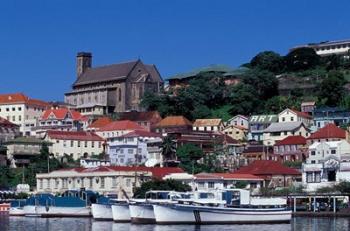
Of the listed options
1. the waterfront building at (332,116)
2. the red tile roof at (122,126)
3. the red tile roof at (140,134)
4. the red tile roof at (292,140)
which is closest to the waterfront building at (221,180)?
the red tile roof at (292,140)

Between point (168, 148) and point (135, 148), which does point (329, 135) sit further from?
point (135, 148)

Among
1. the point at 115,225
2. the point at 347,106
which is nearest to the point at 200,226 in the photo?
the point at 115,225

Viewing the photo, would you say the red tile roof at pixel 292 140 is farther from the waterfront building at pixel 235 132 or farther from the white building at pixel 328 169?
the waterfront building at pixel 235 132

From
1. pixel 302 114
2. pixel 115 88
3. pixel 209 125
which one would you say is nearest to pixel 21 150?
pixel 209 125

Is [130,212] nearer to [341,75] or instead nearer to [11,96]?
[341,75]

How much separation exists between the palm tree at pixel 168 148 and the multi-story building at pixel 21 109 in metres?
35.3

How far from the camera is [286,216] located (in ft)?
215

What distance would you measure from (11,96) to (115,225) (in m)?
81.7

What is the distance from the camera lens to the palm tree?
104 meters

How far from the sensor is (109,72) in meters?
150

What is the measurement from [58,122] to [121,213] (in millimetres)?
63900

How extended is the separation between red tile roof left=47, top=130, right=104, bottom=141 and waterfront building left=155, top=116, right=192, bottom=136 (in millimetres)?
8920

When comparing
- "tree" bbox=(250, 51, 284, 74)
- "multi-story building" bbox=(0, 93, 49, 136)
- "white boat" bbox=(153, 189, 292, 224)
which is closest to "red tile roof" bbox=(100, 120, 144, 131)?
"multi-story building" bbox=(0, 93, 49, 136)

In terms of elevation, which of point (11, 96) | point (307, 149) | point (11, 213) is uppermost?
point (11, 96)
